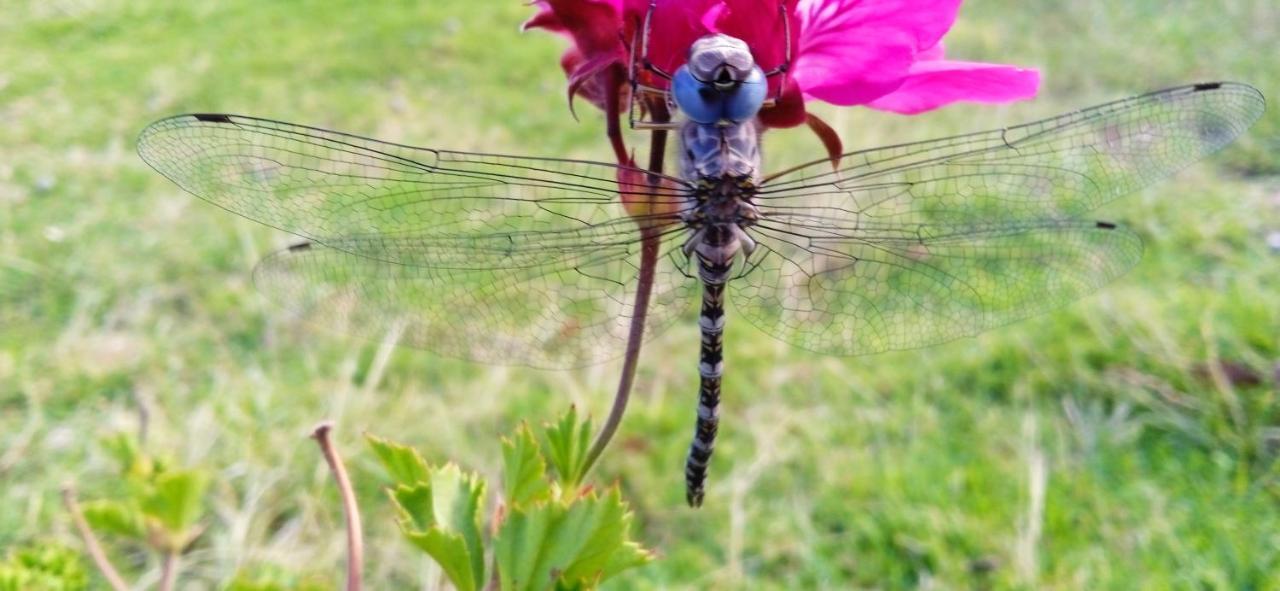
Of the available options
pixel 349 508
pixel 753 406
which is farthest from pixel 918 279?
pixel 753 406

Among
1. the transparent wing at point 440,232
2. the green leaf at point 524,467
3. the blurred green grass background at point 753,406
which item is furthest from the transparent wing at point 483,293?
the blurred green grass background at point 753,406

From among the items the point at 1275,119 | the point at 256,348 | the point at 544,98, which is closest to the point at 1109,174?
the point at 256,348

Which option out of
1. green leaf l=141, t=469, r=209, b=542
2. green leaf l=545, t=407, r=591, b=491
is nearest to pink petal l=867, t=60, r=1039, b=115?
green leaf l=545, t=407, r=591, b=491

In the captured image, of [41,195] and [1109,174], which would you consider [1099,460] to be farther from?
[41,195]

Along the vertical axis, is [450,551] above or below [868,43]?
below

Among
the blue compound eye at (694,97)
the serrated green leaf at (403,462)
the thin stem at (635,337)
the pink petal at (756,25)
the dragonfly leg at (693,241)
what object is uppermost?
the pink petal at (756,25)

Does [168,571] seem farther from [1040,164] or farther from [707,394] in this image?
[1040,164]

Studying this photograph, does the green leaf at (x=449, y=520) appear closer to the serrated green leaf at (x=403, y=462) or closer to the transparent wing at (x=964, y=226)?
the serrated green leaf at (x=403, y=462)

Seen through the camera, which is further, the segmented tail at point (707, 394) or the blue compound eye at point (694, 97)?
the segmented tail at point (707, 394)
